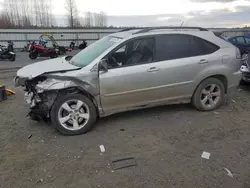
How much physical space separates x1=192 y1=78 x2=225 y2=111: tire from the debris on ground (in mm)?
2190

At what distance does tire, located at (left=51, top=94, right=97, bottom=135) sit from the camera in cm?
361

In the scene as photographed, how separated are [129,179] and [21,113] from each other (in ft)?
10.2

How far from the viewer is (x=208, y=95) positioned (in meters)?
4.59

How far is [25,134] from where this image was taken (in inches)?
148

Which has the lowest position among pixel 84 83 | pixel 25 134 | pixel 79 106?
pixel 25 134

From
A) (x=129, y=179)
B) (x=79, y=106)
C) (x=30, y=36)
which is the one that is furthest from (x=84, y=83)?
(x=30, y=36)

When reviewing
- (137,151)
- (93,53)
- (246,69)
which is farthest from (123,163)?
(246,69)

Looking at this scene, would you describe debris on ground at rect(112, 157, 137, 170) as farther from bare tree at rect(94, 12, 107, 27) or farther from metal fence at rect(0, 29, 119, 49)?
bare tree at rect(94, 12, 107, 27)

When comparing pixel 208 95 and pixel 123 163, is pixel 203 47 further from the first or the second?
pixel 123 163

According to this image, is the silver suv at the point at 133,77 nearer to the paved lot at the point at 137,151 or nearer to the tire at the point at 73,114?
the tire at the point at 73,114

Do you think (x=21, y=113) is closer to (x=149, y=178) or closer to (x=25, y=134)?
(x=25, y=134)

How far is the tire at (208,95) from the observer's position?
14.6ft

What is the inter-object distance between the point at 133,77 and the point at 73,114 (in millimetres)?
1221

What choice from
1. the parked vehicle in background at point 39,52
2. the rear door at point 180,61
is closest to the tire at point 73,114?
the rear door at point 180,61
